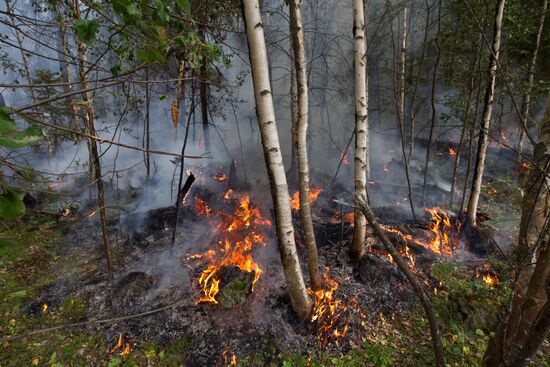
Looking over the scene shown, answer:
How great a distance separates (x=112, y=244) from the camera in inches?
338

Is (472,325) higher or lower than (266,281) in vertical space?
lower

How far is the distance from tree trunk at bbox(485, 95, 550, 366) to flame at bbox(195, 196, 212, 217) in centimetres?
811

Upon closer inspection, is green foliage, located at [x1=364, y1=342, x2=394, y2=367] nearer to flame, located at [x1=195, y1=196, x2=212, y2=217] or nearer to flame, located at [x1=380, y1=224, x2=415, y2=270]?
flame, located at [x1=380, y1=224, x2=415, y2=270]

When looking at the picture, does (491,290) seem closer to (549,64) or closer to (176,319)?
(176,319)

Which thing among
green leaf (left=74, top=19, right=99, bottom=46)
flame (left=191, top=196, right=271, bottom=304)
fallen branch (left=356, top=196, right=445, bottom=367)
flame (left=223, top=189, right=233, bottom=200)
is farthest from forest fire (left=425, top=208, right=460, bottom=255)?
green leaf (left=74, top=19, right=99, bottom=46)

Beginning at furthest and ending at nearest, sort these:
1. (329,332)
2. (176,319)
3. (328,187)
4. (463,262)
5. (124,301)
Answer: (328,187) → (463,262) → (124,301) → (176,319) → (329,332)

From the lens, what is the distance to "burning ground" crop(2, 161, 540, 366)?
16.6 feet

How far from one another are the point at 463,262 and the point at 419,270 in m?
1.60

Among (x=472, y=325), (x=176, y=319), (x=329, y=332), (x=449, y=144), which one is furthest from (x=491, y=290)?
(x=449, y=144)

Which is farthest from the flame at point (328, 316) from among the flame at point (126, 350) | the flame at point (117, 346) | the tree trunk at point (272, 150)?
the flame at point (117, 346)

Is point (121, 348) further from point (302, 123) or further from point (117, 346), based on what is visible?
point (302, 123)

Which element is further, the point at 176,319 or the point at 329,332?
the point at 176,319

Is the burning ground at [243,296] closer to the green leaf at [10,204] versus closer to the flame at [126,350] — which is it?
the flame at [126,350]

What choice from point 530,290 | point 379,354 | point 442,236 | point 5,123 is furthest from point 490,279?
point 5,123
